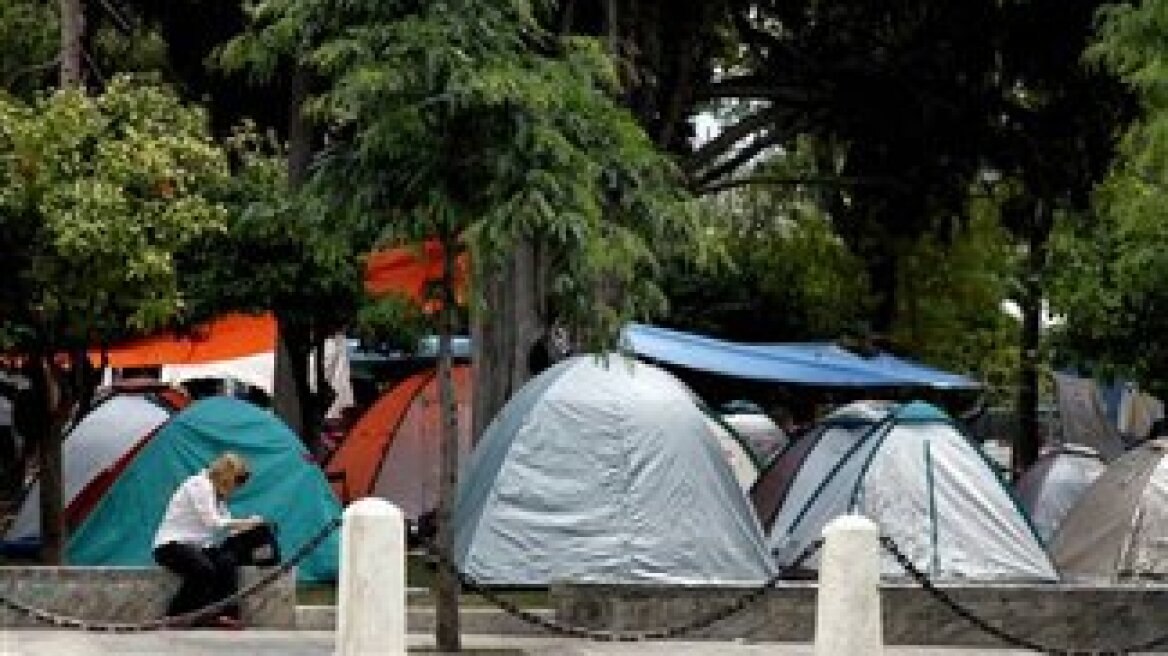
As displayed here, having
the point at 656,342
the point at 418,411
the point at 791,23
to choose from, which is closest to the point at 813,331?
the point at 656,342

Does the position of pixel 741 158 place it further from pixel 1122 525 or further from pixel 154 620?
pixel 154 620

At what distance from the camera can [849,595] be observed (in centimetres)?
1327

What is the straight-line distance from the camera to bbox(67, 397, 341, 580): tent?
2009cm

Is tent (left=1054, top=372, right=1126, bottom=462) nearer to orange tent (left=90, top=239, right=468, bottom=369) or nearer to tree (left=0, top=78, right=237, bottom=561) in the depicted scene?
orange tent (left=90, top=239, right=468, bottom=369)

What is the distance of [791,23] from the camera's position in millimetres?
28719

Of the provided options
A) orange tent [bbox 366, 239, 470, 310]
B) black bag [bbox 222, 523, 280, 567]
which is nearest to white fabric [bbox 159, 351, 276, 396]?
orange tent [bbox 366, 239, 470, 310]

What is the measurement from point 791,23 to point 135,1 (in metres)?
8.09

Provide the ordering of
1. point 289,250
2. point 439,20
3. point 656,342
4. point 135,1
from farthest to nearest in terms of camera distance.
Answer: point 656,342 < point 135,1 < point 289,250 < point 439,20

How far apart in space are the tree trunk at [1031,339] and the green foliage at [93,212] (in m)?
16.0

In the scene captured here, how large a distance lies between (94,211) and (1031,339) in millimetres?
20472

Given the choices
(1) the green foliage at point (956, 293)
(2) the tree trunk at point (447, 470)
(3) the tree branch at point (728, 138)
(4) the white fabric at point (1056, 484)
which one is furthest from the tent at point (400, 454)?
(1) the green foliage at point (956, 293)

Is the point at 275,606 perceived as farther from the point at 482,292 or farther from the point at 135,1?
the point at 135,1

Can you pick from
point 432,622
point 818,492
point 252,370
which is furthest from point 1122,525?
point 252,370

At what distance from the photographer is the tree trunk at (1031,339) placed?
3195 centimetres
